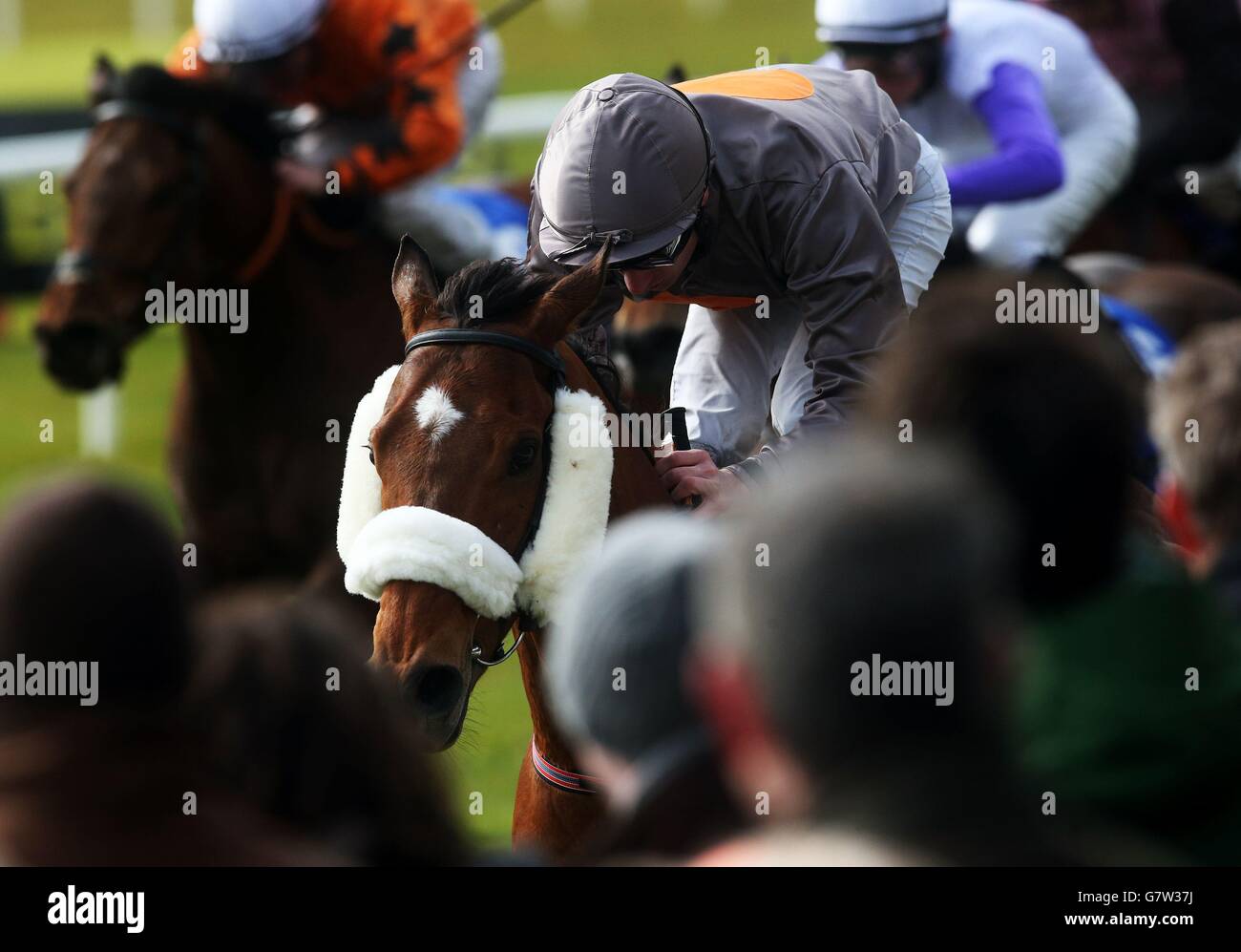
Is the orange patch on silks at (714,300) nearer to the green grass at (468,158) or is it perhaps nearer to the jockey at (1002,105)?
the green grass at (468,158)

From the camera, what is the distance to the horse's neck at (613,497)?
9.11 ft

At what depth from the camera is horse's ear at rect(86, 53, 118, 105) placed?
5.13 metres

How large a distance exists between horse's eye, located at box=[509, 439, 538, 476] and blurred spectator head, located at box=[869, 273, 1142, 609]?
98 cm

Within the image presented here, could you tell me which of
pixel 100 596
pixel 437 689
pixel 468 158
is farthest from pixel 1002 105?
pixel 468 158

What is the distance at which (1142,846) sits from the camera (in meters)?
1.62

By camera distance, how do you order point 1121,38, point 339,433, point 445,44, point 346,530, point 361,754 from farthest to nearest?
point 1121,38, point 445,44, point 339,433, point 346,530, point 361,754

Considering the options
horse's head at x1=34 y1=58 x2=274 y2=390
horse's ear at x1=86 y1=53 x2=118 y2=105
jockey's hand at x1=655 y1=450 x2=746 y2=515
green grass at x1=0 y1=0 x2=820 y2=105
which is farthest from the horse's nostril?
green grass at x1=0 y1=0 x2=820 y2=105

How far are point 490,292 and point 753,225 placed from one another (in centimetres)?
57

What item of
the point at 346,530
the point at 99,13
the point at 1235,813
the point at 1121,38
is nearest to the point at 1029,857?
the point at 1235,813

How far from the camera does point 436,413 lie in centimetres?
261

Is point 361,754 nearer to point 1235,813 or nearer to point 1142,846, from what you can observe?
point 1142,846

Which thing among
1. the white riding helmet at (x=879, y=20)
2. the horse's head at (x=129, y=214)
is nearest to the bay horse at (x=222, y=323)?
the horse's head at (x=129, y=214)

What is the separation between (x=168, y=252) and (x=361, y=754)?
3.66m

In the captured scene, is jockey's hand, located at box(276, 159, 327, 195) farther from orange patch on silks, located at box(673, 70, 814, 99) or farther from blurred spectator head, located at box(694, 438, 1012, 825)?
blurred spectator head, located at box(694, 438, 1012, 825)
